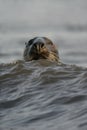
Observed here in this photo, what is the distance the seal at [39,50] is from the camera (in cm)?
911

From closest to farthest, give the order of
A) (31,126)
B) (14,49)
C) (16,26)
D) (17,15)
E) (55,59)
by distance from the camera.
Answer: (31,126) → (55,59) → (14,49) → (16,26) → (17,15)

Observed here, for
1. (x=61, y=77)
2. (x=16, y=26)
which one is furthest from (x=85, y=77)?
(x=16, y=26)

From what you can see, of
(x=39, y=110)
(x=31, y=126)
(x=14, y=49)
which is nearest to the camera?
(x=31, y=126)

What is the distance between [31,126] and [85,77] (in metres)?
2.01

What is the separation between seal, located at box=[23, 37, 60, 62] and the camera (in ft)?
29.9

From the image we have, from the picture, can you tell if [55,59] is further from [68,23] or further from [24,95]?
[68,23]

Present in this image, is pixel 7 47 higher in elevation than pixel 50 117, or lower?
higher

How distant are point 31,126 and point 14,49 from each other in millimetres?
12642

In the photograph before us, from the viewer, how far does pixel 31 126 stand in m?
5.84

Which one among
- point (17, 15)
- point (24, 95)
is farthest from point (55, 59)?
point (17, 15)

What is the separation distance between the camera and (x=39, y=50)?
359 inches

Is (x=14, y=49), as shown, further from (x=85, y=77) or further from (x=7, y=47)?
(x=85, y=77)

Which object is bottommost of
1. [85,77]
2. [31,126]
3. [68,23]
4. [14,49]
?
[31,126]

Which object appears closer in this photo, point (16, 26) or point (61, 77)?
point (61, 77)
